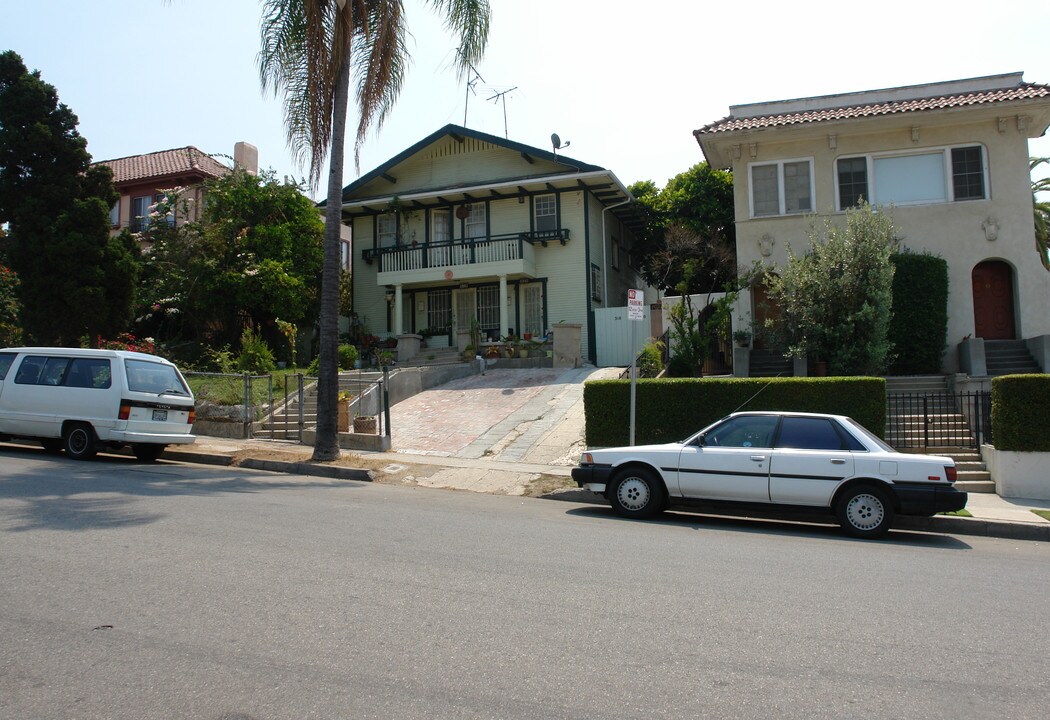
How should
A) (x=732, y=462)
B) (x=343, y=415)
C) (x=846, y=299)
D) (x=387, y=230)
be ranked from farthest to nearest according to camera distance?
(x=387, y=230)
(x=846, y=299)
(x=343, y=415)
(x=732, y=462)

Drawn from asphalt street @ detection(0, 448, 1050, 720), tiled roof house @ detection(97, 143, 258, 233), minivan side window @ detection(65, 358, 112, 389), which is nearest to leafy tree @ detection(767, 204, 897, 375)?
asphalt street @ detection(0, 448, 1050, 720)

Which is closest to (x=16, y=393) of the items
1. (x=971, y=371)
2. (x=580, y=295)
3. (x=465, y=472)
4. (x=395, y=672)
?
(x=465, y=472)

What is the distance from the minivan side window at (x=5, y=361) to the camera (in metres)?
13.1

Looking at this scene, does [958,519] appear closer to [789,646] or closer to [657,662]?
[789,646]

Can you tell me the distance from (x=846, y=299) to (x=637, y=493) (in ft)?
30.2

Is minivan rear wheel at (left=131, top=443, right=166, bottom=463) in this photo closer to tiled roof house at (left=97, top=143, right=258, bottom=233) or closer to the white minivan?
the white minivan

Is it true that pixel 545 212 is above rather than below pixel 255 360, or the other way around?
above

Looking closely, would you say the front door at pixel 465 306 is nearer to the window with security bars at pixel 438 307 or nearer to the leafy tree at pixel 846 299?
the window with security bars at pixel 438 307

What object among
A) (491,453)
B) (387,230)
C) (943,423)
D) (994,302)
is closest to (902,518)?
(943,423)

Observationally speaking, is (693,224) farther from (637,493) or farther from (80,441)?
(80,441)

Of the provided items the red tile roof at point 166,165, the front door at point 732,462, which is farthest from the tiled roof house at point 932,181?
the red tile roof at point 166,165

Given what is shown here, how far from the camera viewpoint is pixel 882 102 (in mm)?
20406

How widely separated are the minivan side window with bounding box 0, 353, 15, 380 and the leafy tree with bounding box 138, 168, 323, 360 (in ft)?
37.7

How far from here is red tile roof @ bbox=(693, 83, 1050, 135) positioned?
18.8 metres
